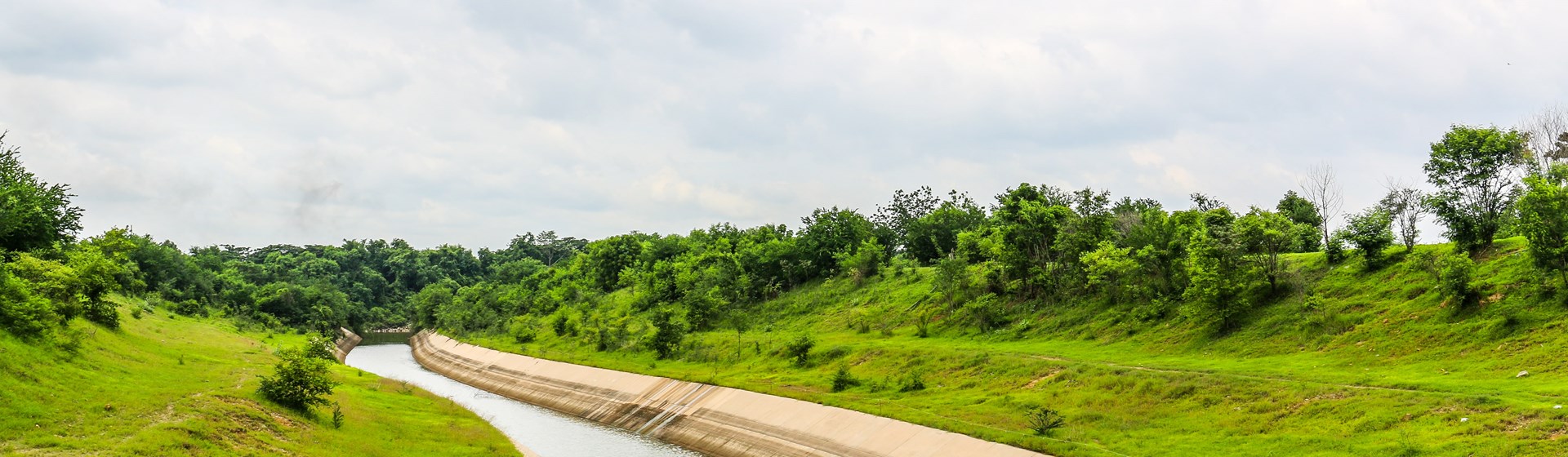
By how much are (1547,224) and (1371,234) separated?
11.0 metres

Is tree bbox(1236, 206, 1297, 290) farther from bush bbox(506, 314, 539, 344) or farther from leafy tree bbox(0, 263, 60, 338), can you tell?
bush bbox(506, 314, 539, 344)

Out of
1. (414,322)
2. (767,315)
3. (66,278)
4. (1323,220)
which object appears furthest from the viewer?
(414,322)

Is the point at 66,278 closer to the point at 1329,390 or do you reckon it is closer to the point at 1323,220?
the point at 1329,390

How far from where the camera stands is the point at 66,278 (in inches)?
1796

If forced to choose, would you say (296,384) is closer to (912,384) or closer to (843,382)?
(843,382)

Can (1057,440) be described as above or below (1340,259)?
below

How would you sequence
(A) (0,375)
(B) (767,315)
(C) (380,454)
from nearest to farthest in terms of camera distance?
(A) (0,375)
(C) (380,454)
(B) (767,315)

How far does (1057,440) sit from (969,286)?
4038cm

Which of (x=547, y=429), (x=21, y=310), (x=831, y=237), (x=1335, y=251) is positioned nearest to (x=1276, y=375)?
(x=1335, y=251)

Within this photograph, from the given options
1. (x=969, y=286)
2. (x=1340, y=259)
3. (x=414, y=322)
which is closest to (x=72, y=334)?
(x=969, y=286)

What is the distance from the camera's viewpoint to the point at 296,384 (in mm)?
36562

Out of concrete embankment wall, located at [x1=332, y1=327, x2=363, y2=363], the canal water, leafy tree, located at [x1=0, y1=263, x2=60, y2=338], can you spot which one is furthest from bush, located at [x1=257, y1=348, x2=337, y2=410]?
concrete embankment wall, located at [x1=332, y1=327, x2=363, y2=363]

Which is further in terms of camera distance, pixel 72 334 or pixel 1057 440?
pixel 72 334

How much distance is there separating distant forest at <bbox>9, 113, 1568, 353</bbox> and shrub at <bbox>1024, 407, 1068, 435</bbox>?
17879mm
